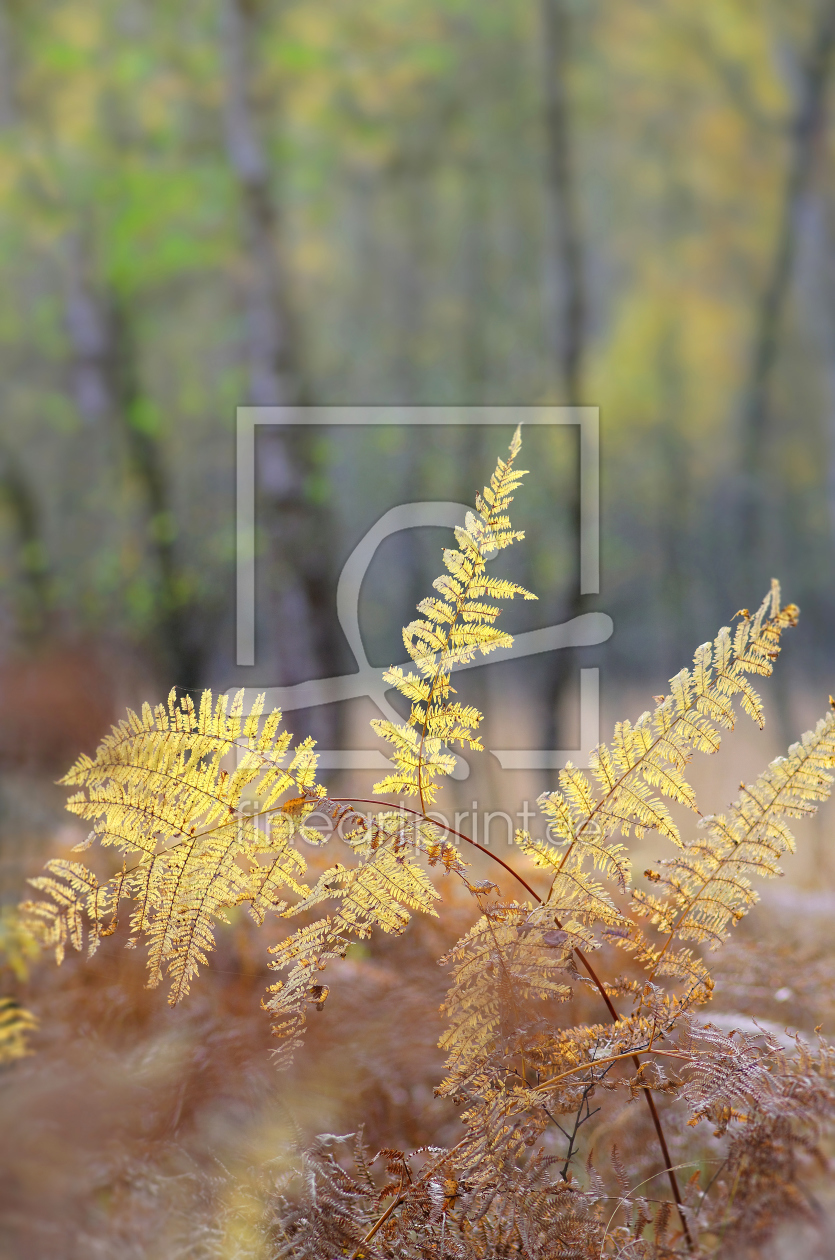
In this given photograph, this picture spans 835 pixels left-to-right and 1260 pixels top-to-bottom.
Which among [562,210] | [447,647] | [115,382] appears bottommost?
[447,647]

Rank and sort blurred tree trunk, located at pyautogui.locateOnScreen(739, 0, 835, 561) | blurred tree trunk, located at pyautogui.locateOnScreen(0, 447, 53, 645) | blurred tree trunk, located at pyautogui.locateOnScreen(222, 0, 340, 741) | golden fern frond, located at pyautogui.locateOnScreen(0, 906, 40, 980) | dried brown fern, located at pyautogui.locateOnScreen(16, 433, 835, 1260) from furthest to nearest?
1. blurred tree trunk, located at pyautogui.locateOnScreen(0, 447, 53, 645)
2. blurred tree trunk, located at pyautogui.locateOnScreen(739, 0, 835, 561)
3. blurred tree trunk, located at pyautogui.locateOnScreen(222, 0, 340, 741)
4. golden fern frond, located at pyautogui.locateOnScreen(0, 906, 40, 980)
5. dried brown fern, located at pyautogui.locateOnScreen(16, 433, 835, 1260)

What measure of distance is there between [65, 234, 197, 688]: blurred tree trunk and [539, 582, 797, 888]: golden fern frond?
9.19ft

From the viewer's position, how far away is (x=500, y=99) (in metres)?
3.29

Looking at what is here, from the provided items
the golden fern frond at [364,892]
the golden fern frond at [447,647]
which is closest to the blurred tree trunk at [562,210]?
the golden fern frond at [447,647]

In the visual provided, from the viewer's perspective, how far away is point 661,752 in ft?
1.84

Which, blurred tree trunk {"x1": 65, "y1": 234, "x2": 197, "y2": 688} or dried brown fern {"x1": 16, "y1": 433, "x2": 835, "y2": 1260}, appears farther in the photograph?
blurred tree trunk {"x1": 65, "y1": 234, "x2": 197, "y2": 688}

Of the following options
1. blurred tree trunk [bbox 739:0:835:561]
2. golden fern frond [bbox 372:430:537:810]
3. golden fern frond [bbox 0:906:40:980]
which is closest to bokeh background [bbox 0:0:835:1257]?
blurred tree trunk [bbox 739:0:835:561]

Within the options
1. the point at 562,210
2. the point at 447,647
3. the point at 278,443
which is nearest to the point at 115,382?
the point at 278,443

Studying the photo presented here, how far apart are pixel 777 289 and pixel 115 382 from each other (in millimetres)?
3047

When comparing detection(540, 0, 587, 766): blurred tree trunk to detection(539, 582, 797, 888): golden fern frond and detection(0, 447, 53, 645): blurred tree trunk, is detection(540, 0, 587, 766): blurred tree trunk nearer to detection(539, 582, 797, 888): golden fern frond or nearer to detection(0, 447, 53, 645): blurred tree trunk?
detection(0, 447, 53, 645): blurred tree trunk

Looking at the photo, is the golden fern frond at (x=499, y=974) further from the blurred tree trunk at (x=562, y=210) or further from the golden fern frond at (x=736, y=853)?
the blurred tree trunk at (x=562, y=210)

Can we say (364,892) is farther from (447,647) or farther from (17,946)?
(17,946)

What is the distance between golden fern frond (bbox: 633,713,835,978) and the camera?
0.54 meters

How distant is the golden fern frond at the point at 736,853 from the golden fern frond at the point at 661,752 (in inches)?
1.3
